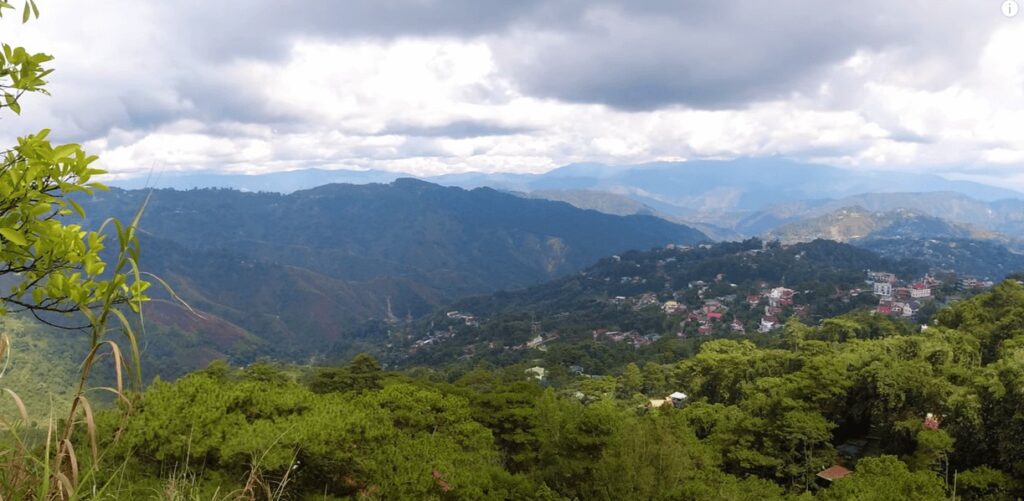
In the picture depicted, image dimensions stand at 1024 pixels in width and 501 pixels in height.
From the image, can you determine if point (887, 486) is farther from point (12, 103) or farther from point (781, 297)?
point (781, 297)

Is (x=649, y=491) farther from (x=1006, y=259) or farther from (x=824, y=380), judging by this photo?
(x=1006, y=259)

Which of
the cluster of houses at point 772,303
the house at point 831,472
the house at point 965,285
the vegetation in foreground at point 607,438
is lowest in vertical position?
the cluster of houses at point 772,303

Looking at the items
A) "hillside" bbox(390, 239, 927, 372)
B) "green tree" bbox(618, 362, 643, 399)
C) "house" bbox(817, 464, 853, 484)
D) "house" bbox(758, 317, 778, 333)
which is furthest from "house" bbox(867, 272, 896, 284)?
"house" bbox(817, 464, 853, 484)

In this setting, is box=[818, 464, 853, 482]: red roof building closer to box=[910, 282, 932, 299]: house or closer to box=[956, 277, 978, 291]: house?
box=[910, 282, 932, 299]: house

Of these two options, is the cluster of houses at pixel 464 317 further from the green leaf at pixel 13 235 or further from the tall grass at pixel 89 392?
the green leaf at pixel 13 235

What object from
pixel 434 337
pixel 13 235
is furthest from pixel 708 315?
pixel 13 235

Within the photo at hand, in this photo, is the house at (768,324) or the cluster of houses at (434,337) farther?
the cluster of houses at (434,337)

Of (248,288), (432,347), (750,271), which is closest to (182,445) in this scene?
(432,347)

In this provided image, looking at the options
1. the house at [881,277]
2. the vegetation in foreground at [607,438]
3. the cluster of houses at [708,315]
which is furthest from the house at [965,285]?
the vegetation in foreground at [607,438]

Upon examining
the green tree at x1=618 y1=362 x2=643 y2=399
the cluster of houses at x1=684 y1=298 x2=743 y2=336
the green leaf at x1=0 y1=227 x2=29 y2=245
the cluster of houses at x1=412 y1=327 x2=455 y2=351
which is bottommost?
the cluster of houses at x1=412 y1=327 x2=455 y2=351
